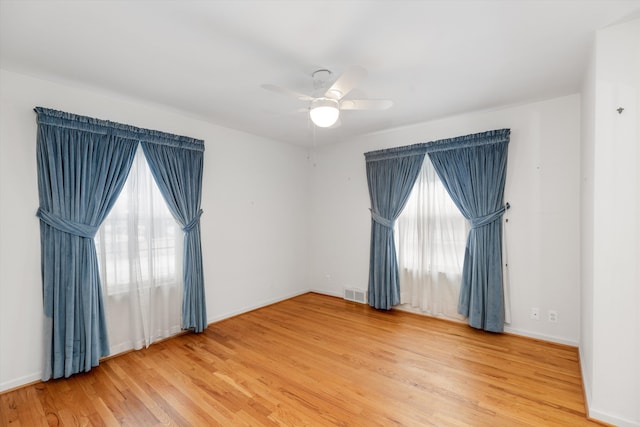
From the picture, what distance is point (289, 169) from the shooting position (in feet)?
16.7

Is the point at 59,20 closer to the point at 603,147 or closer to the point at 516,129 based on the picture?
the point at 603,147

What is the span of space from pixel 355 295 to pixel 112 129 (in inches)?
154

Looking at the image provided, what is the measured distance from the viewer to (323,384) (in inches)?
97.7

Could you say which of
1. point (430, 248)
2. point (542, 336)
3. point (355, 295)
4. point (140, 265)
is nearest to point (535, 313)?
point (542, 336)

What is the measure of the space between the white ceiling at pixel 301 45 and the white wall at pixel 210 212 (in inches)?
11.1

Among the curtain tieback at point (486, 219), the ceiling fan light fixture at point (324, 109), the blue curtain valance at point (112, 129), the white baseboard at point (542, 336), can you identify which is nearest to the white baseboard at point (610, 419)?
the white baseboard at point (542, 336)

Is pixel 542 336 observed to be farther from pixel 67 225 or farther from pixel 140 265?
pixel 67 225

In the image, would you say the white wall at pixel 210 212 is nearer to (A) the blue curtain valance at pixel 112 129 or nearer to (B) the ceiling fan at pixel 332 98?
(A) the blue curtain valance at pixel 112 129

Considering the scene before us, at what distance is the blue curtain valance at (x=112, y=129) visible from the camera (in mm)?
2598

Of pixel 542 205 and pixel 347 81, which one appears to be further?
pixel 542 205

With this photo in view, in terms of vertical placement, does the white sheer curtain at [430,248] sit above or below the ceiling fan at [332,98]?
below

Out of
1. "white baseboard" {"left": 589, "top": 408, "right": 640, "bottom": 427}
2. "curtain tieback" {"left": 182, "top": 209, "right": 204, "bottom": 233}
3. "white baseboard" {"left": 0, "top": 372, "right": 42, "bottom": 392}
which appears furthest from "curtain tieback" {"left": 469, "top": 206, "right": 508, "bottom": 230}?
"white baseboard" {"left": 0, "top": 372, "right": 42, "bottom": 392}

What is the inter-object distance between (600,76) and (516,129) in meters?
1.47

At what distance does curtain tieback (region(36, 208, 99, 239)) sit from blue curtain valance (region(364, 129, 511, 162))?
3587 millimetres
